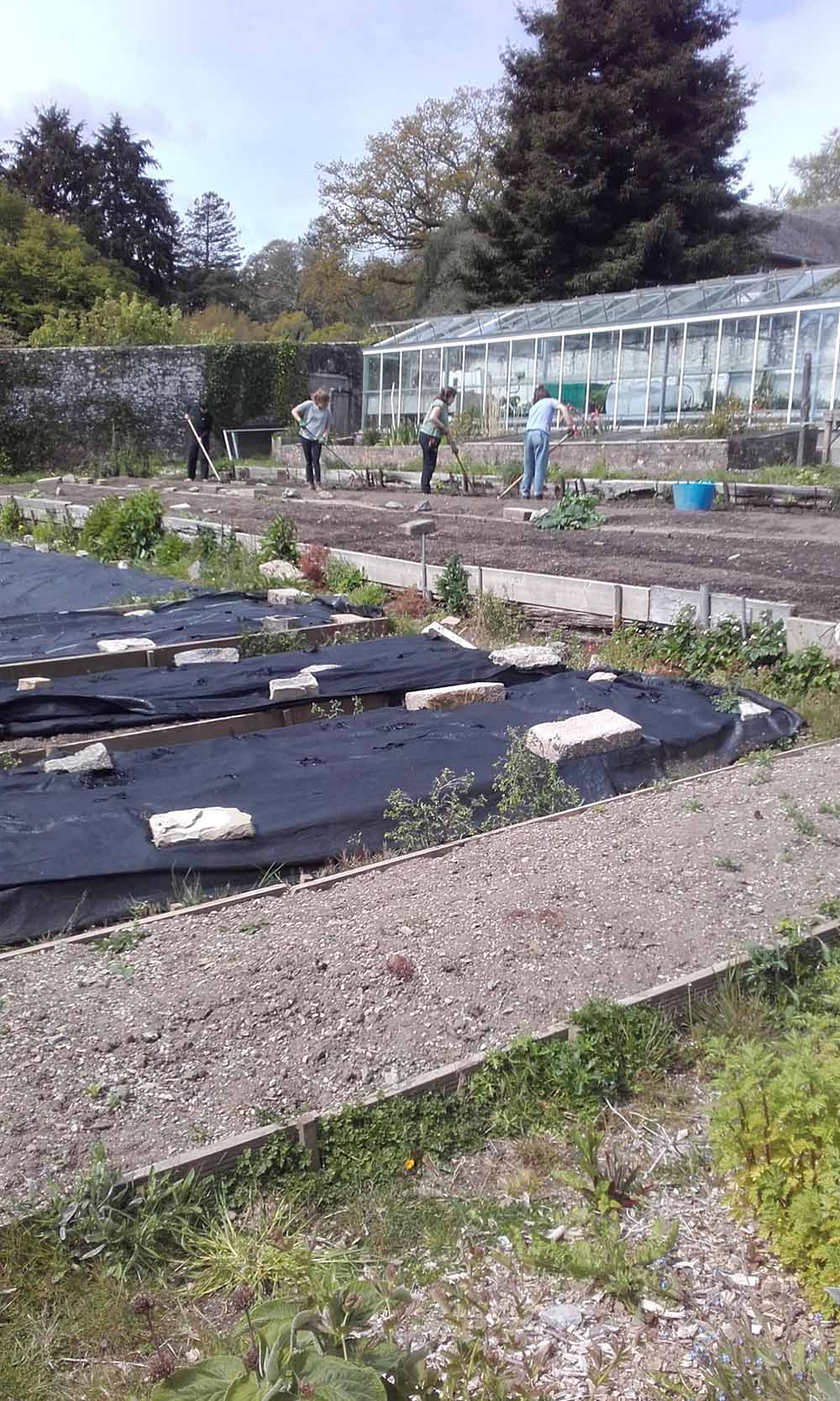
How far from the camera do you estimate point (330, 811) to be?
4.89 meters

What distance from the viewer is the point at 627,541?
1180 cm

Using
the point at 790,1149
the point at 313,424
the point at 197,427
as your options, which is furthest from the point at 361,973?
the point at 197,427

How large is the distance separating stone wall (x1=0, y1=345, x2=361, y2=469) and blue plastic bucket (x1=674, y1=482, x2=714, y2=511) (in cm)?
1605

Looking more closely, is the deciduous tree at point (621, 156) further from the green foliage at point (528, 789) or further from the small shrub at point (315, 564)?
the green foliage at point (528, 789)

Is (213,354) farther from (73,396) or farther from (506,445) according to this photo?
(506,445)

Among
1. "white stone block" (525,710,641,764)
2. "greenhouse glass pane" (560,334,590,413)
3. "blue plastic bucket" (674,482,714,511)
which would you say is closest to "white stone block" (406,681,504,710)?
"white stone block" (525,710,641,764)

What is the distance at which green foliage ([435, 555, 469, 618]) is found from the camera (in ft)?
29.7

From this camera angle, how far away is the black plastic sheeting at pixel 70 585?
10203 millimetres

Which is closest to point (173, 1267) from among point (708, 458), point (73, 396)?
point (708, 458)

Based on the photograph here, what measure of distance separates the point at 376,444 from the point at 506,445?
5.18 m

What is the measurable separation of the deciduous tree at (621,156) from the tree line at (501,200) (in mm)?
51

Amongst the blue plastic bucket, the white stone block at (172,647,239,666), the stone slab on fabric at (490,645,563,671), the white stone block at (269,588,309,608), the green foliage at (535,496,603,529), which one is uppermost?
the blue plastic bucket

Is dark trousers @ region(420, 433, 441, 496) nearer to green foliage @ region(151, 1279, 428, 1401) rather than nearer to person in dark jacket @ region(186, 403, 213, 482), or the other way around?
person in dark jacket @ region(186, 403, 213, 482)

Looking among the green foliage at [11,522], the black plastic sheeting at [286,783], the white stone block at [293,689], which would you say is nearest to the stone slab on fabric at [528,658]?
the black plastic sheeting at [286,783]
